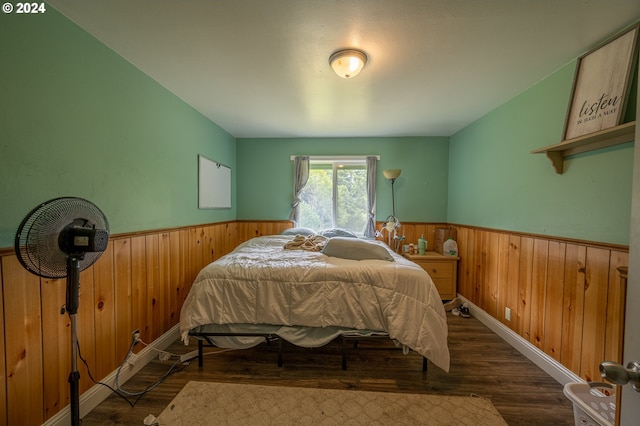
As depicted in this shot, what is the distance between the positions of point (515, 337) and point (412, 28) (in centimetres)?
271

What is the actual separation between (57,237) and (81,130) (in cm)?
80

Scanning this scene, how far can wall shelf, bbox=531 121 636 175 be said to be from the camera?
136 cm

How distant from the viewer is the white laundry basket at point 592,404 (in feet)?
3.53

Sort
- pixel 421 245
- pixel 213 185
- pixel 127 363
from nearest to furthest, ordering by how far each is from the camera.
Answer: pixel 127 363
pixel 213 185
pixel 421 245

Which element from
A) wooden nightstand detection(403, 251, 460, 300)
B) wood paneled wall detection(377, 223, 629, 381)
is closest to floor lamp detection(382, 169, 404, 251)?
wooden nightstand detection(403, 251, 460, 300)

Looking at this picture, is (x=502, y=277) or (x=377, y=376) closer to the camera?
(x=377, y=376)

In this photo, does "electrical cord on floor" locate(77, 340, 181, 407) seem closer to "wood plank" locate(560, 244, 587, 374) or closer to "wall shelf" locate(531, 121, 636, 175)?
"wood plank" locate(560, 244, 587, 374)

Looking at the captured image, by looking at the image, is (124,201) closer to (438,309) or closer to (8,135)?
(8,135)

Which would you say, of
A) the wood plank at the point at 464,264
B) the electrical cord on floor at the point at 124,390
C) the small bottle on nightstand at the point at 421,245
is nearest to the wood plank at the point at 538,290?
the wood plank at the point at 464,264

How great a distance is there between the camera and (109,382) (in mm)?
1654

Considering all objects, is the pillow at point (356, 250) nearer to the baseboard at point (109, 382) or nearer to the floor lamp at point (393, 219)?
the floor lamp at point (393, 219)

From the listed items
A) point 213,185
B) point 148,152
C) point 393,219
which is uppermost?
point 148,152

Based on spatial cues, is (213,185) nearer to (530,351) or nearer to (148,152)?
(148,152)

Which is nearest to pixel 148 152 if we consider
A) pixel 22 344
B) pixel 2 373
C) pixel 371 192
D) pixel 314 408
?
pixel 22 344
